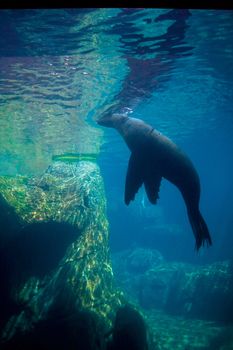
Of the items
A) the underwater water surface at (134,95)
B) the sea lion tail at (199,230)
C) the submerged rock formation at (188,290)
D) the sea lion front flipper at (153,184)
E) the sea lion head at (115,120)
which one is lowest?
the sea lion tail at (199,230)

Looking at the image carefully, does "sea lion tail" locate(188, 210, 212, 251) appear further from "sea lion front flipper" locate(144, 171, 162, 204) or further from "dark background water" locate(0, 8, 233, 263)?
"dark background water" locate(0, 8, 233, 263)

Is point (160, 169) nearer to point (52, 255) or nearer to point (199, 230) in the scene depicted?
point (199, 230)

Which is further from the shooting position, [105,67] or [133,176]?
[105,67]

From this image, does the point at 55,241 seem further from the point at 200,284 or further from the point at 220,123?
the point at 220,123

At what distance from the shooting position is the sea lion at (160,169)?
15.2 ft

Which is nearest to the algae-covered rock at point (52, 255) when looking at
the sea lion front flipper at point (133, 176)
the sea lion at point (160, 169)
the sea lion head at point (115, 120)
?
the sea lion front flipper at point (133, 176)

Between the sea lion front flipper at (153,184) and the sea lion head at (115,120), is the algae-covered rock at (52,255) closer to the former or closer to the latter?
the sea lion front flipper at (153,184)

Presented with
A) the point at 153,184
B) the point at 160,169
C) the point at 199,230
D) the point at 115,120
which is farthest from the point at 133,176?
the point at 115,120

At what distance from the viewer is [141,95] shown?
65.2 feet

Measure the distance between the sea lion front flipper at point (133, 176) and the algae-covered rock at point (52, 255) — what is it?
20.1 feet

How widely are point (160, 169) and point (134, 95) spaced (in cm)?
1566

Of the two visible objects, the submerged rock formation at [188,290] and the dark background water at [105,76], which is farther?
the submerged rock formation at [188,290]

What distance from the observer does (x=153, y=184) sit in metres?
5.15

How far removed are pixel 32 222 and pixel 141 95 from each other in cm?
1192
